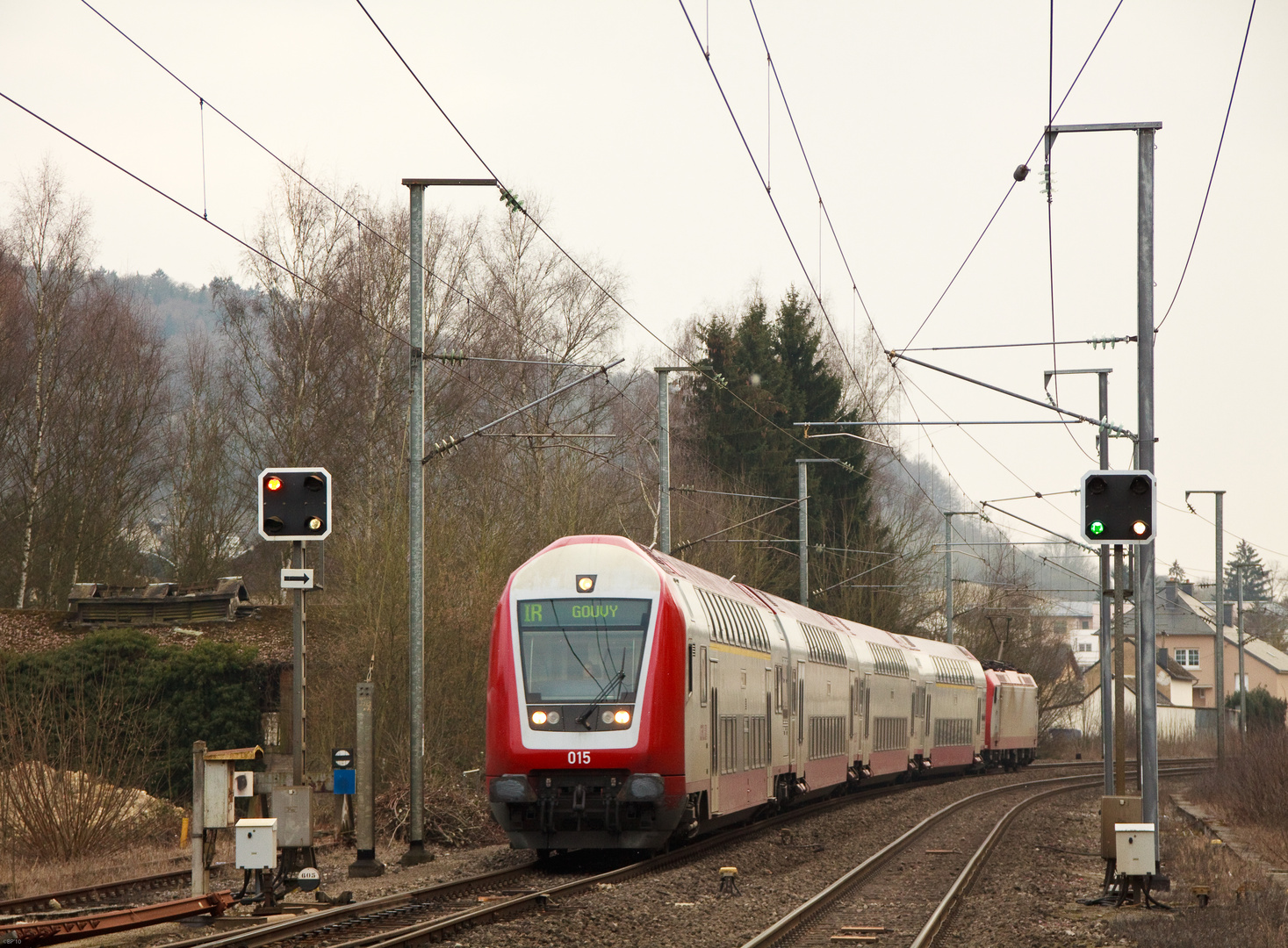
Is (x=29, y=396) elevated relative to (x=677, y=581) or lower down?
elevated

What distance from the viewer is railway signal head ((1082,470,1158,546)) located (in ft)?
47.0

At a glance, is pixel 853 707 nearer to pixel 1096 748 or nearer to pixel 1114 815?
pixel 1114 815

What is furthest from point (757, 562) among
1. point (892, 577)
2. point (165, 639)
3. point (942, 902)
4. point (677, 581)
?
point (942, 902)

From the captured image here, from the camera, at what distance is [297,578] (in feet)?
45.4

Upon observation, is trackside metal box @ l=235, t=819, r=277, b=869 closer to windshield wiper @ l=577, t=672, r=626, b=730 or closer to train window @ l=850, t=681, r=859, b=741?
windshield wiper @ l=577, t=672, r=626, b=730

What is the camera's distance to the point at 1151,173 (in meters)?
16.4

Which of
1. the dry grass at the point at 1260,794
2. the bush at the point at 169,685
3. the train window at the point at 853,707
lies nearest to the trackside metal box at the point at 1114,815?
the dry grass at the point at 1260,794

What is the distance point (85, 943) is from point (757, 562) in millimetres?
34606

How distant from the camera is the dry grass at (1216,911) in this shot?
36.6 feet

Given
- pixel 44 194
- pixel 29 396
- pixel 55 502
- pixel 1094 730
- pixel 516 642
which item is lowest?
pixel 1094 730

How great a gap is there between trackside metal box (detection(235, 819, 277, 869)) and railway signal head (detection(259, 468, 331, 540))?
8.42 feet

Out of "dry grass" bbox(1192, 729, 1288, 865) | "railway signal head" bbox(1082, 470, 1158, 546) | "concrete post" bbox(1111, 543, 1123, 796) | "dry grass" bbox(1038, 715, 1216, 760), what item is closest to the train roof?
"concrete post" bbox(1111, 543, 1123, 796)

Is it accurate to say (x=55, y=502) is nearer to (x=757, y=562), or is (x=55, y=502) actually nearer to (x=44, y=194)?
(x=44, y=194)

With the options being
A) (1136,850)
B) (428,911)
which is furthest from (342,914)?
(1136,850)
